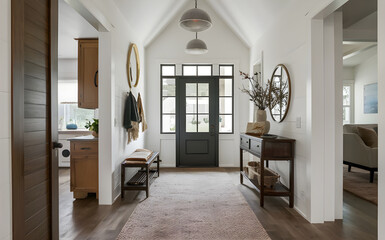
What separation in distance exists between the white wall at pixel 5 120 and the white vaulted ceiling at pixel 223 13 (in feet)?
7.97

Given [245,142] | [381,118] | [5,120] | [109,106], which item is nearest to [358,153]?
[245,142]

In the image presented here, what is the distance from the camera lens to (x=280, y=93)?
12.6 ft

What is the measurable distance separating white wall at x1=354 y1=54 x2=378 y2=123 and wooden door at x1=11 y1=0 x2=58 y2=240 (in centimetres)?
829

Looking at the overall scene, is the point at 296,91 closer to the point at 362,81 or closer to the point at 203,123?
the point at 203,123

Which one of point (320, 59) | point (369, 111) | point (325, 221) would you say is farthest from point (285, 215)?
point (369, 111)

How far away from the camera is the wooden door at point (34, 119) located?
165 cm

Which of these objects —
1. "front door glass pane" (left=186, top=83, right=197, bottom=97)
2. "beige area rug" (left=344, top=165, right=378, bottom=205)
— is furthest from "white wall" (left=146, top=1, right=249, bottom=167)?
"beige area rug" (left=344, top=165, right=378, bottom=205)

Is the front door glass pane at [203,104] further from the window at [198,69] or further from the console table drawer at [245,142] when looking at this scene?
the console table drawer at [245,142]

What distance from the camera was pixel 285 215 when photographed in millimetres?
3184

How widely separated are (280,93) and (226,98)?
2395 millimetres

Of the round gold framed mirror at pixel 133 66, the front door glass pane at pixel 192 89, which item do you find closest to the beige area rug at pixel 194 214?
the round gold framed mirror at pixel 133 66

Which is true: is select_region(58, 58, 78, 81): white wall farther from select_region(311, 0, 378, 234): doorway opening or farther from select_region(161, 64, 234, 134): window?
select_region(311, 0, 378, 234): doorway opening

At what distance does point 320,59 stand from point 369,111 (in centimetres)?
610

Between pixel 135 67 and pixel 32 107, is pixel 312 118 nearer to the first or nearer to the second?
pixel 32 107
